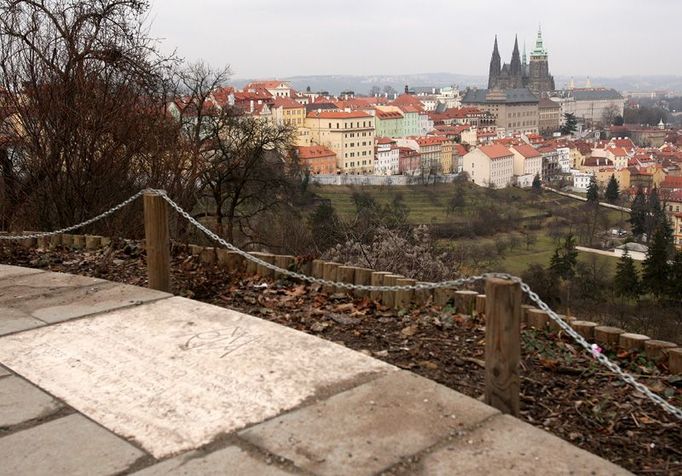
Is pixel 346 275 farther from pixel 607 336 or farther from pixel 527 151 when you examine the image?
pixel 527 151

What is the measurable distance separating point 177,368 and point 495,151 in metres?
115

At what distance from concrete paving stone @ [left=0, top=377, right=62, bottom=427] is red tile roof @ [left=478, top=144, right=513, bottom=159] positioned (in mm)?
114530

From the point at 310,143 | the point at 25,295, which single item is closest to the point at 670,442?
the point at 25,295

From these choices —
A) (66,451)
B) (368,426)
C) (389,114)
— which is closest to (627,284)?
(368,426)

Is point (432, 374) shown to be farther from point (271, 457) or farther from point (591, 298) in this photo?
point (591, 298)

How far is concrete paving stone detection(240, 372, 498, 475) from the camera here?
282 cm

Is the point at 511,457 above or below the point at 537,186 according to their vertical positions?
above

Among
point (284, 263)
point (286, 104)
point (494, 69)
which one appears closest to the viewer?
point (284, 263)

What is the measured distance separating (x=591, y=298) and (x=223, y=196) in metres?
26.4

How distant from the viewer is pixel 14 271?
21.5 feet

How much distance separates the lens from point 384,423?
10.3ft

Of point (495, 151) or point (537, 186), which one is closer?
point (537, 186)

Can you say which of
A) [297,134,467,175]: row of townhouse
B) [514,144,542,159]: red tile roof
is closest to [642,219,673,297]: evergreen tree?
[297,134,467,175]: row of townhouse

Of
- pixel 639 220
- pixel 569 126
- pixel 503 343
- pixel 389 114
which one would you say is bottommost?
pixel 639 220
